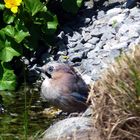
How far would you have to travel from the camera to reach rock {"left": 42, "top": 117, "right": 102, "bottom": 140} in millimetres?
5551

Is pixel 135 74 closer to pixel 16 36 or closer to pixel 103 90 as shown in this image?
pixel 103 90

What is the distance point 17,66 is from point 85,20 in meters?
1.62

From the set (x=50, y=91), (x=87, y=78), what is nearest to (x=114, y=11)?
(x=87, y=78)

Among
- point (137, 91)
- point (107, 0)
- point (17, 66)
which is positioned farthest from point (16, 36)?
point (137, 91)

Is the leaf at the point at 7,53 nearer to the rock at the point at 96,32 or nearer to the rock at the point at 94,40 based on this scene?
the rock at the point at 94,40

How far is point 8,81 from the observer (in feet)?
30.3

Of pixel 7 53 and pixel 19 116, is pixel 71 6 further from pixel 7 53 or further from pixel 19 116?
pixel 19 116

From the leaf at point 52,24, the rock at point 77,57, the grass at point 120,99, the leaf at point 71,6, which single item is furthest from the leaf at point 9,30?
the grass at point 120,99

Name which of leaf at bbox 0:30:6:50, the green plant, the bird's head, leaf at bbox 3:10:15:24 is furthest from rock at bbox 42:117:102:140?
leaf at bbox 3:10:15:24

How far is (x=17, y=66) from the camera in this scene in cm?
1007

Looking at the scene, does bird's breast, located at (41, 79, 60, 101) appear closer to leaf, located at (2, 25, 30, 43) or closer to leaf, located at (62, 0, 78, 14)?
Result: leaf, located at (2, 25, 30, 43)

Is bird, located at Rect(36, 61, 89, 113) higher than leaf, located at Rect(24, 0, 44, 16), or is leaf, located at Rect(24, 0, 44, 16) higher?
leaf, located at Rect(24, 0, 44, 16)

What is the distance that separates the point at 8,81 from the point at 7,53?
435 millimetres

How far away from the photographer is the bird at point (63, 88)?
677 cm
